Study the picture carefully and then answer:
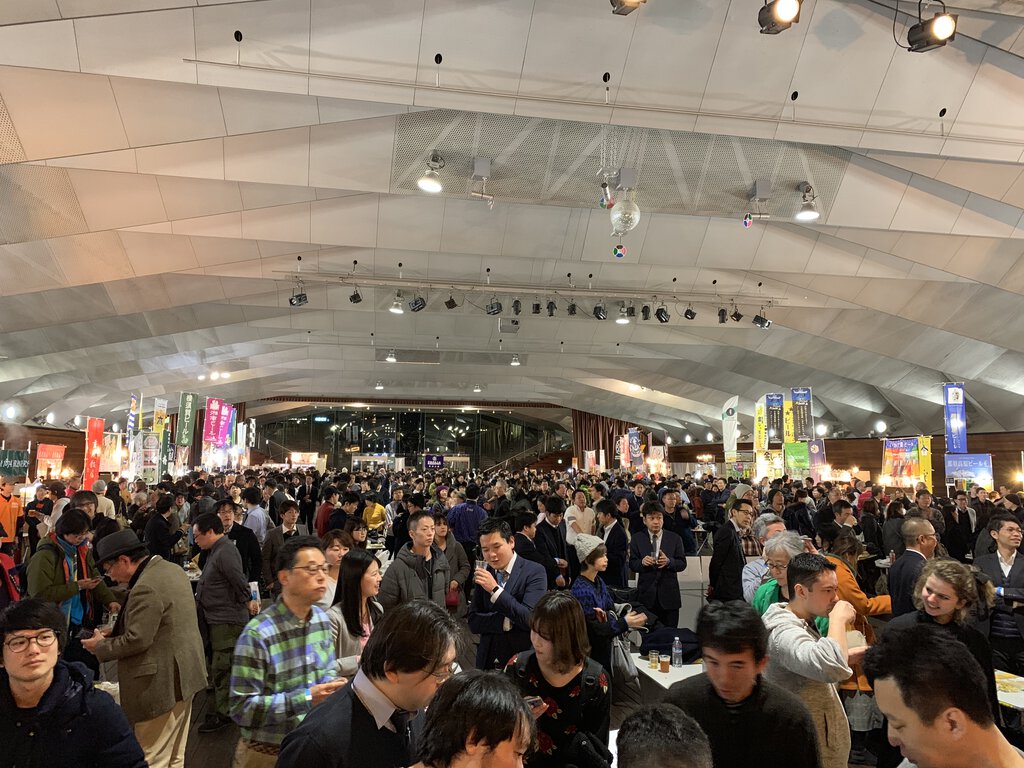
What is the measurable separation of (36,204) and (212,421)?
12.4m

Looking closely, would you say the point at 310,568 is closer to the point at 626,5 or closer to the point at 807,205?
the point at 626,5

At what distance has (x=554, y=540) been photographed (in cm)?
→ 716

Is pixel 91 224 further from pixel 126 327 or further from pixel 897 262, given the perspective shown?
pixel 897 262

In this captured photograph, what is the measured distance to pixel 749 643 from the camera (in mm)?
2047

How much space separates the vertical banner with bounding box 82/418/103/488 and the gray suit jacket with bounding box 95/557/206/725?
50.8ft

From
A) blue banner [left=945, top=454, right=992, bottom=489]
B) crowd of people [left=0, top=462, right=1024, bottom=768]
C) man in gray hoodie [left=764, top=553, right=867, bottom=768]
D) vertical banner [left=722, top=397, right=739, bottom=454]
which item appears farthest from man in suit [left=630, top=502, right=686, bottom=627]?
vertical banner [left=722, top=397, right=739, bottom=454]

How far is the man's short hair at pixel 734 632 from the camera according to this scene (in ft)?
6.71

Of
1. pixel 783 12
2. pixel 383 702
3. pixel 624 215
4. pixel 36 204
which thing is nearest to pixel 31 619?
pixel 383 702

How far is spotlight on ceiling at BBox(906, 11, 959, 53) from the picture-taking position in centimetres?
525

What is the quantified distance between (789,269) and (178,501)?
10562 mm

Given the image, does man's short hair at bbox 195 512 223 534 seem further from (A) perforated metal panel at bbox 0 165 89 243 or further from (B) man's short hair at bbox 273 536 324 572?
(A) perforated metal panel at bbox 0 165 89 243

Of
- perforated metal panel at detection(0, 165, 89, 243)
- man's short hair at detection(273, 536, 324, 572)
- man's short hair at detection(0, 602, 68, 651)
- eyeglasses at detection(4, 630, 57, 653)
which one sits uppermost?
perforated metal panel at detection(0, 165, 89, 243)

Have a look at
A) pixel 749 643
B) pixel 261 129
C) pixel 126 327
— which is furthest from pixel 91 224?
pixel 749 643

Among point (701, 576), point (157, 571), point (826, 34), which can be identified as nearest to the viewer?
point (157, 571)
